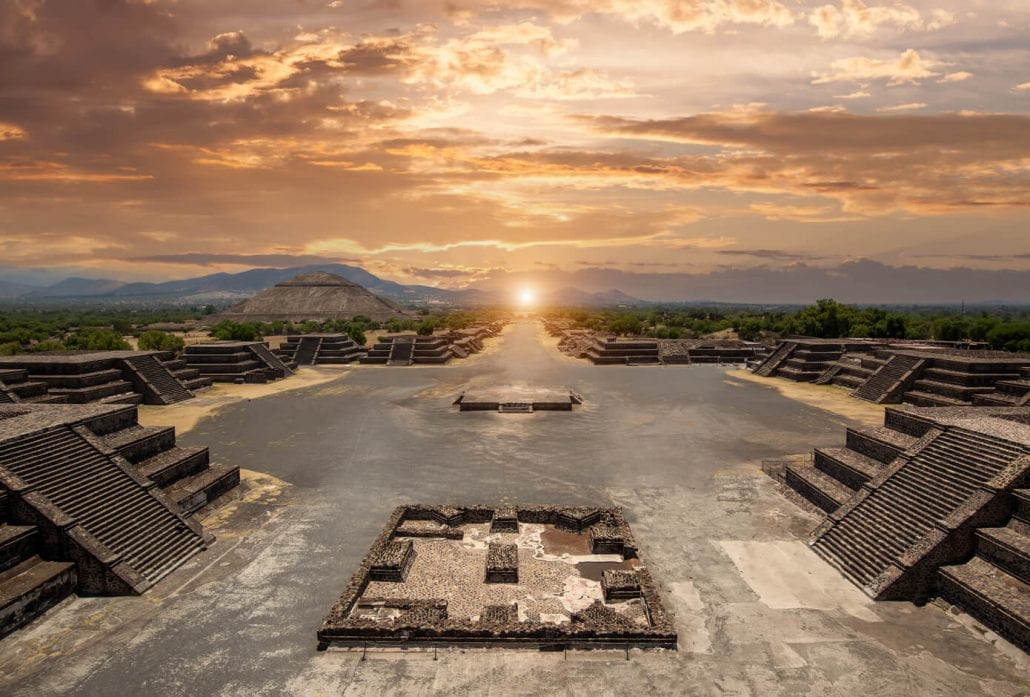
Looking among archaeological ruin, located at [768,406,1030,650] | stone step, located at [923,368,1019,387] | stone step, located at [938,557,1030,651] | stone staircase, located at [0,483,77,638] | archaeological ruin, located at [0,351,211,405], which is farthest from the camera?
stone step, located at [923,368,1019,387]

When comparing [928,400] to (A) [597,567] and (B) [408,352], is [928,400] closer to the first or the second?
(A) [597,567]

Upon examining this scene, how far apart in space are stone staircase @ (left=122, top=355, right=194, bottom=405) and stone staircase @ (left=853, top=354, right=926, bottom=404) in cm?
5378

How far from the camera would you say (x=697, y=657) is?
1315 cm

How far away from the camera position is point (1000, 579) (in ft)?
48.9

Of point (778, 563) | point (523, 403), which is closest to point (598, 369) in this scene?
point (523, 403)

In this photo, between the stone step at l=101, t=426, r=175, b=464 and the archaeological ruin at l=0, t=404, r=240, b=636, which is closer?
the archaeological ruin at l=0, t=404, r=240, b=636

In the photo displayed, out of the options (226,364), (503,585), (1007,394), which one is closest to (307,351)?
(226,364)

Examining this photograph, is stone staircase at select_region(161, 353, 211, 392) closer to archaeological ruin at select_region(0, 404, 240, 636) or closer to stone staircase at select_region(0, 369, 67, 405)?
stone staircase at select_region(0, 369, 67, 405)

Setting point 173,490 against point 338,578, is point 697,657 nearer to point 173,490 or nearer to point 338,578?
point 338,578

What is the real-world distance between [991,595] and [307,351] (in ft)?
223

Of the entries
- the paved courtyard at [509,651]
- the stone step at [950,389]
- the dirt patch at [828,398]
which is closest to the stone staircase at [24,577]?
the paved courtyard at [509,651]

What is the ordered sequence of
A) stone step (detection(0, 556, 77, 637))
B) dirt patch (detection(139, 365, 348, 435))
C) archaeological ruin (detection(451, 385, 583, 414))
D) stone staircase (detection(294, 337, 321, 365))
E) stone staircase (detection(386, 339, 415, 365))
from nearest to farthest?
1. stone step (detection(0, 556, 77, 637))
2. dirt patch (detection(139, 365, 348, 435))
3. archaeological ruin (detection(451, 385, 583, 414))
4. stone staircase (detection(294, 337, 321, 365))
5. stone staircase (detection(386, 339, 415, 365))

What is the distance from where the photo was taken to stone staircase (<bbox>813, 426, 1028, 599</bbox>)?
15.9 meters

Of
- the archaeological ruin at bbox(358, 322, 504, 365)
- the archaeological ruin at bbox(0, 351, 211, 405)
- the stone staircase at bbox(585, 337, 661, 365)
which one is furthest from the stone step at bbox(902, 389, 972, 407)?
the archaeological ruin at bbox(0, 351, 211, 405)
